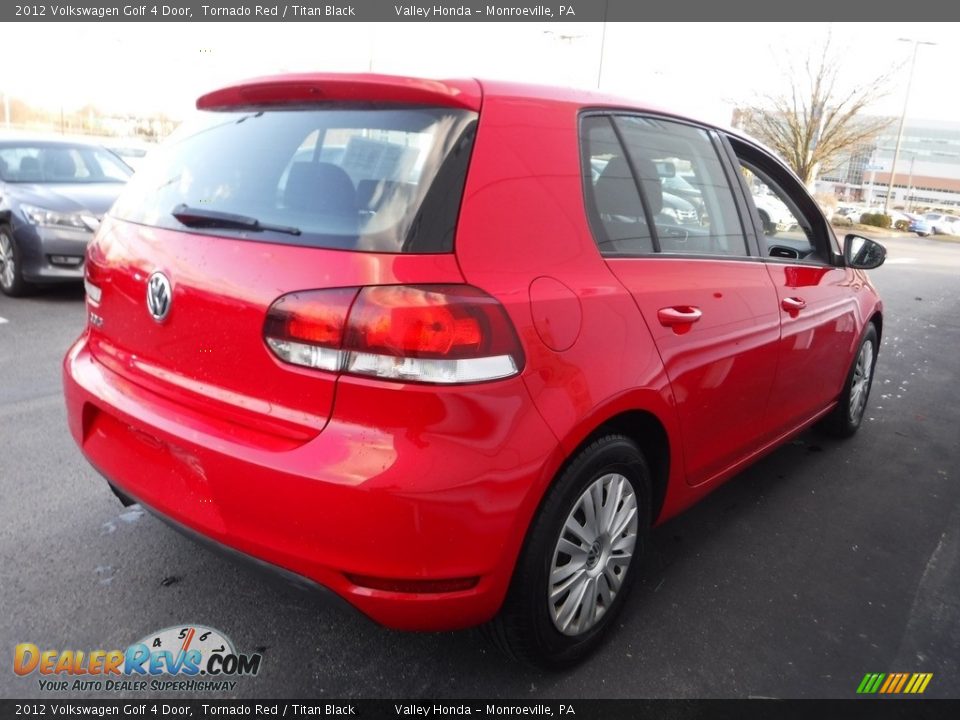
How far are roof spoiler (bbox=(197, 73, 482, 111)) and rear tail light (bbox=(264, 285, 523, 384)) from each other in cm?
54

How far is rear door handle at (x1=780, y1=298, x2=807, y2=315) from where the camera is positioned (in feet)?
10.8

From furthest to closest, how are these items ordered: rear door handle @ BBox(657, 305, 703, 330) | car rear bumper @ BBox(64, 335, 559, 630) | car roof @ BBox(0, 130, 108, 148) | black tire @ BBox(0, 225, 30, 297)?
car roof @ BBox(0, 130, 108, 148)
black tire @ BBox(0, 225, 30, 297)
rear door handle @ BBox(657, 305, 703, 330)
car rear bumper @ BBox(64, 335, 559, 630)

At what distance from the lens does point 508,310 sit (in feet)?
6.52

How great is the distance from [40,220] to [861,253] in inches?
266

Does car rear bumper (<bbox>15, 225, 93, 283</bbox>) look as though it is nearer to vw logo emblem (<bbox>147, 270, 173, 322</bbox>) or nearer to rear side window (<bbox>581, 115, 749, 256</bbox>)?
vw logo emblem (<bbox>147, 270, 173, 322</bbox>)

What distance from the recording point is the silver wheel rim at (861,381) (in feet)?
15.0

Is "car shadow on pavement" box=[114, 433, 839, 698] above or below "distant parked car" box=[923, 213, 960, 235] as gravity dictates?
above

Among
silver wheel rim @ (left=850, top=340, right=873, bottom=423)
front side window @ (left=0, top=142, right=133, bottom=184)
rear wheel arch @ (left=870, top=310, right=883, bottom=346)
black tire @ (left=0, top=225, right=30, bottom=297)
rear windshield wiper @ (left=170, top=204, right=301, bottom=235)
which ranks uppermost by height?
rear windshield wiper @ (left=170, top=204, right=301, bottom=235)

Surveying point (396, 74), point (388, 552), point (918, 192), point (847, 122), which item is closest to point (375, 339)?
point (388, 552)

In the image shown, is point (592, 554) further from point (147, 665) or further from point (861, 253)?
point (861, 253)

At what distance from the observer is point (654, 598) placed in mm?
2861

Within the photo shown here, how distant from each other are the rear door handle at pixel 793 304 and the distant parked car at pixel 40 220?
6.27 metres

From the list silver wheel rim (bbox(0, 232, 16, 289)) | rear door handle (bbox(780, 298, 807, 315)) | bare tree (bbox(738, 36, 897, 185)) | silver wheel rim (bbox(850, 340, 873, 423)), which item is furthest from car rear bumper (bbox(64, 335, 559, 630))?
bare tree (bbox(738, 36, 897, 185))

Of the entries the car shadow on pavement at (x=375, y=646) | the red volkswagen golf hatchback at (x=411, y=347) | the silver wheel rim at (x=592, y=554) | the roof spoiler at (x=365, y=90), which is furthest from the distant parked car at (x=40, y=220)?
the silver wheel rim at (x=592, y=554)
